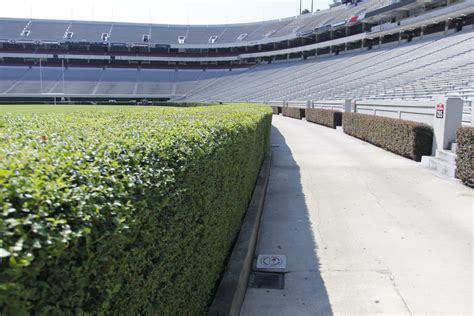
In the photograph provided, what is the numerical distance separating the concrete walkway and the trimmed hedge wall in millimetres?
24550

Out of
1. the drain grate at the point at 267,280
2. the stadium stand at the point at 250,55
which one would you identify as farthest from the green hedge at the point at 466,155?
the stadium stand at the point at 250,55

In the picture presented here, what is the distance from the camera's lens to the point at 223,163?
393cm

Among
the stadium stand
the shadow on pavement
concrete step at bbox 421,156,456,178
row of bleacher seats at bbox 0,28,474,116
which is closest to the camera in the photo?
the shadow on pavement

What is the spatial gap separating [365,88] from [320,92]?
27.4 feet

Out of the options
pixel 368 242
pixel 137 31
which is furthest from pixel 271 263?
pixel 137 31

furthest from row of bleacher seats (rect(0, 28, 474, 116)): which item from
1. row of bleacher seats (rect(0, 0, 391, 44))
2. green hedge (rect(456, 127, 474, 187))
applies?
row of bleacher seats (rect(0, 0, 391, 44))

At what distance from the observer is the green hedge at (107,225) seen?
4.25 feet

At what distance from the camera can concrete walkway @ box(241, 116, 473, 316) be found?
14.2ft

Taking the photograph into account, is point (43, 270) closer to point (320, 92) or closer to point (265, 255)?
point (265, 255)

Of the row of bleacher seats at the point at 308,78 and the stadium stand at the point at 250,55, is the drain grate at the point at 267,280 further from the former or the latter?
the stadium stand at the point at 250,55

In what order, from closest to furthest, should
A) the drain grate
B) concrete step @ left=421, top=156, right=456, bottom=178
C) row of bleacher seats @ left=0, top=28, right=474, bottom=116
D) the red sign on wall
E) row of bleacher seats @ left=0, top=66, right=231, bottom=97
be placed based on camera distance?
the drain grate
concrete step @ left=421, top=156, right=456, bottom=178
the red sign on wall
row of bleacher seats @ left=0, top=28, right=474, bottom=116
row of bleacher seats @ left=0, top=66, right=231, bottom=97

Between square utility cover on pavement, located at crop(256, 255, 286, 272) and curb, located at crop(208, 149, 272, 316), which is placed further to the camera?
square utility cover on pavement, located at crop(256, 255, 286, 272)

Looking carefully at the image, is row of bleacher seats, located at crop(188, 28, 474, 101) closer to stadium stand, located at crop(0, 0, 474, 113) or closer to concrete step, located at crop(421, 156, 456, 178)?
stadium stand, located at crop(0, 0, 474, 113)

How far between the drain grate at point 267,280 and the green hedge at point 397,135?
8.67 metres
